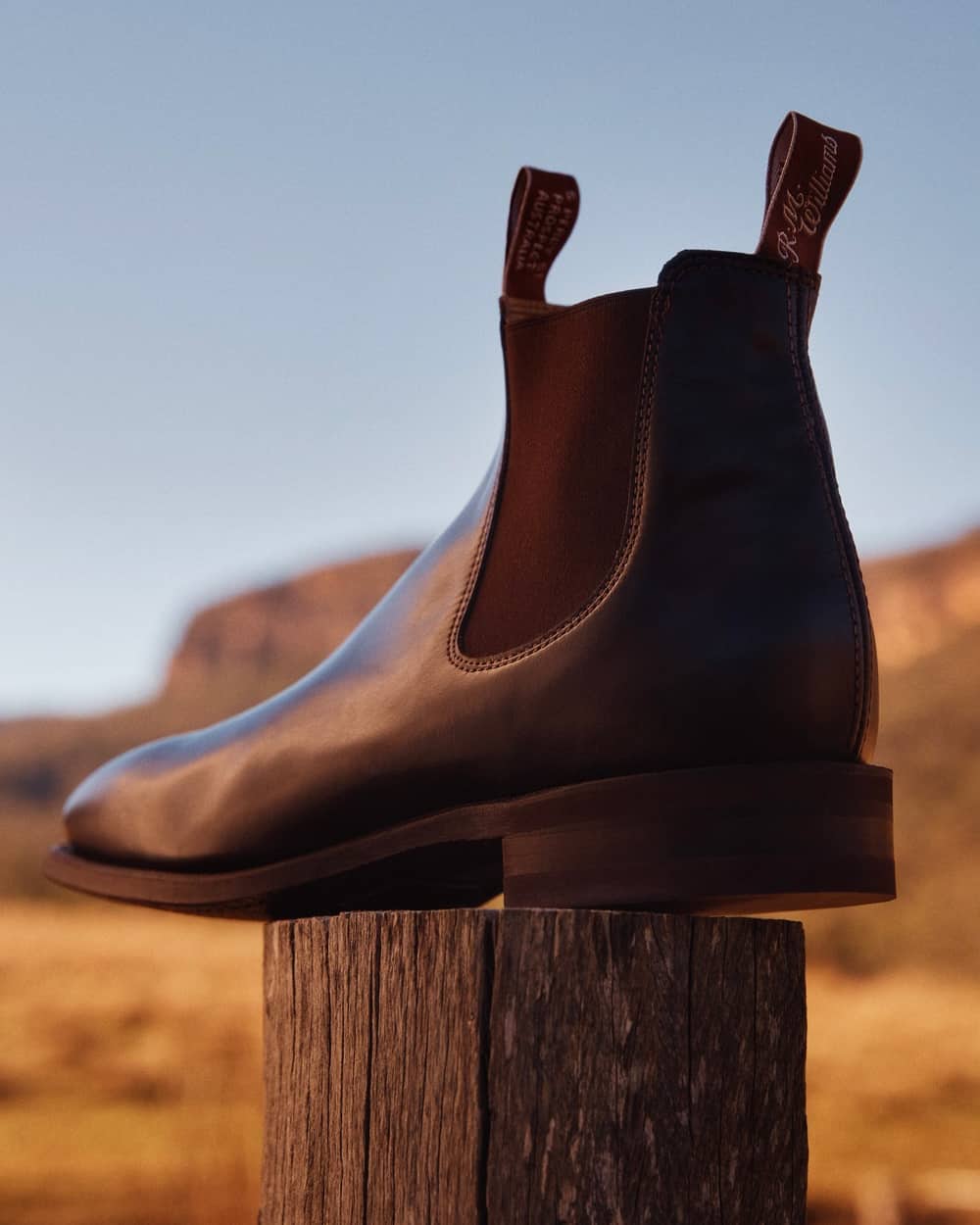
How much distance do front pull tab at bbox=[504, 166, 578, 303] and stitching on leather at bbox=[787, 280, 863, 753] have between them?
28 cm

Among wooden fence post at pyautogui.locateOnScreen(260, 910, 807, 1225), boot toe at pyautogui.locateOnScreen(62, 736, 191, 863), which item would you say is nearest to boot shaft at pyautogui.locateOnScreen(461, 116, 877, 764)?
wooden fence post at pyautogui.locateOnScreen(260, 910, 807, 1225)

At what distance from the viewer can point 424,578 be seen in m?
1.55

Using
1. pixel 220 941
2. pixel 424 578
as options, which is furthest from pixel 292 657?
pixel 424 578

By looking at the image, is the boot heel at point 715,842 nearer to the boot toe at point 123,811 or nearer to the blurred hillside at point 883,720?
the boot toe at point 123,811

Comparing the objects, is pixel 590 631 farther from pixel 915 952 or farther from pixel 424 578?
pixel 915 952

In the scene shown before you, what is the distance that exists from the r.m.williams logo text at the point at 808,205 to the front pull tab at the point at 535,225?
25 cm

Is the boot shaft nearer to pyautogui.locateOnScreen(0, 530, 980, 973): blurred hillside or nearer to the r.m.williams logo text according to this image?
the r.m.williams logo text

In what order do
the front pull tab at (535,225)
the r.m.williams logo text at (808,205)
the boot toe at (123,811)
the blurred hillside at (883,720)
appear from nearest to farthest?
the r.m.williams logo text at (808,205) < the front pull tab at (535,225) < the boot toe at (123,811) < the blurred hillside at (883,720)

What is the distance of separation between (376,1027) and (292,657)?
45.6 m

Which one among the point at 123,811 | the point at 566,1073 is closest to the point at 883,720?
the point at 123,811

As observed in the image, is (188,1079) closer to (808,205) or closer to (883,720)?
(808,205)

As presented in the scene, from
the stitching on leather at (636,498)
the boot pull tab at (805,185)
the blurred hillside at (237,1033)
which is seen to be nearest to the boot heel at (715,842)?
the stitching on leather at (636,498)

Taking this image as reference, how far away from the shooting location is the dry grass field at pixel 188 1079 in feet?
28.1

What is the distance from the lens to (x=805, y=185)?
1364mm
